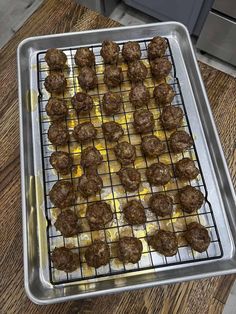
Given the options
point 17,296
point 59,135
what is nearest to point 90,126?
point 59,135

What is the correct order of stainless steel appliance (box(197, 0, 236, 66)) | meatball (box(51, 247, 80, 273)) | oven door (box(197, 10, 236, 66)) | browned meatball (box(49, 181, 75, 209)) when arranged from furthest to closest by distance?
oven door (box(197, 10, 236, 66)), stainless steel appliance (box(197, 0, 236, 66)), browned meatball (box(49, 181, 75, 209)), meatball (box(51, 247, 80, 273))

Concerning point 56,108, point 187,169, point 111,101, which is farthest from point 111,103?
point 187,169

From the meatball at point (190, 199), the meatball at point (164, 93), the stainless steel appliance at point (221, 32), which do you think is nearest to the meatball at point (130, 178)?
the meatball at point (190, 199)

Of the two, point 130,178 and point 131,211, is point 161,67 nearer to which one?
point 130,178

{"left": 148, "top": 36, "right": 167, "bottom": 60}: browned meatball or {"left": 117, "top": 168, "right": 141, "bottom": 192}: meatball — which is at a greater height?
{"left": 148, "top": 36, "right": 167, "bottom": 60}: browned meatball

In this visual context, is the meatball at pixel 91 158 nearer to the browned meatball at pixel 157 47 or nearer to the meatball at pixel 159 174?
the meatball at pixel 159 174

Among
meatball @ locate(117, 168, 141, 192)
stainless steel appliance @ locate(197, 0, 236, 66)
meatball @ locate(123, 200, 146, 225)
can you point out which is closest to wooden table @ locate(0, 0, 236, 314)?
meatball @ locate(123, 200, 146, 225)

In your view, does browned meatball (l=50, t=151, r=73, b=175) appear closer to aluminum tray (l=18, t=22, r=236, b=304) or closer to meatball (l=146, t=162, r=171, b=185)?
aluminum tray (l=18, t=22, r=236, b=304)
